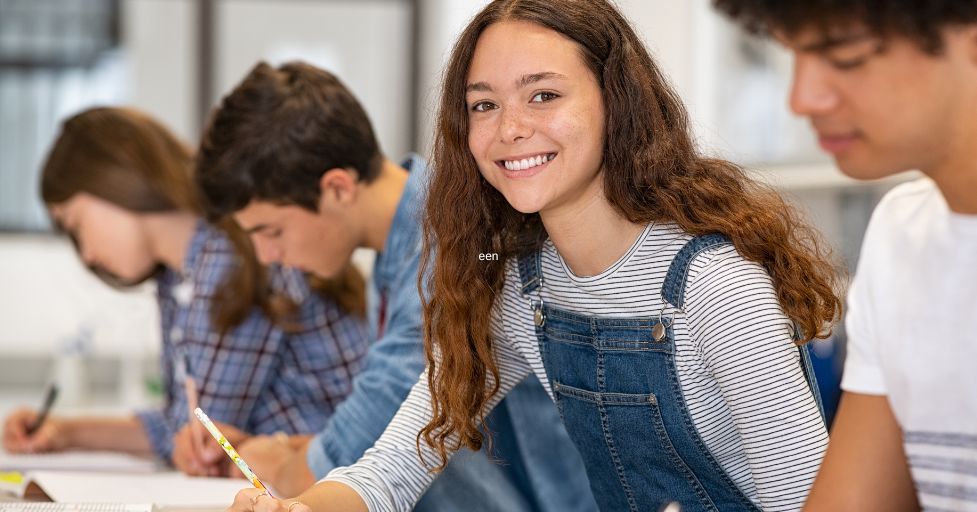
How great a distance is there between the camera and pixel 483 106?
1281 millimetres

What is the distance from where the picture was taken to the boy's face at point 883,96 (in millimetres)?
735

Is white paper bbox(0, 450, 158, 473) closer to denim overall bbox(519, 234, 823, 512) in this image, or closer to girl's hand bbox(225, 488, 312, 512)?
girl's hand bbox(225, 488, 312, 512)

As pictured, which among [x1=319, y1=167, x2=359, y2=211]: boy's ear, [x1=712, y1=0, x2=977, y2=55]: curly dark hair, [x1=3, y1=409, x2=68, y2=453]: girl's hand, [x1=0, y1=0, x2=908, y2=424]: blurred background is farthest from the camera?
[x1=0, y1=0, x2=908, y2=424]: blurred background

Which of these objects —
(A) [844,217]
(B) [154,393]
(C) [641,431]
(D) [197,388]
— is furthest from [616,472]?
(B) [154,393]

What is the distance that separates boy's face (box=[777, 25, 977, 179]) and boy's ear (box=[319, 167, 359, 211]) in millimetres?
975

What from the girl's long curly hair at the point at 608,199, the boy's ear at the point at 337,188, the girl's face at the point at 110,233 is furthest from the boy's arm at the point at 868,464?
the girl's face at the point at 110,233

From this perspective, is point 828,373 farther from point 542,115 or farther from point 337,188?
point 542,115

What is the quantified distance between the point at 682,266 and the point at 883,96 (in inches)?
17.7

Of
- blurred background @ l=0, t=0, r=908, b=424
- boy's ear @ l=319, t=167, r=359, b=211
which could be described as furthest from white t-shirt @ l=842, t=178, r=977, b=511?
blurred background @ l=0, t=0, r=908, b=424

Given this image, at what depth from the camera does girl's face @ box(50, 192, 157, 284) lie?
2139mm

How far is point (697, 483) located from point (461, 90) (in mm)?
512

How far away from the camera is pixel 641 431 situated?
123 centimetres

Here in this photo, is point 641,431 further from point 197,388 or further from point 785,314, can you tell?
point 197,388

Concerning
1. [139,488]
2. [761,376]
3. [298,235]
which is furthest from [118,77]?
[761,376]
